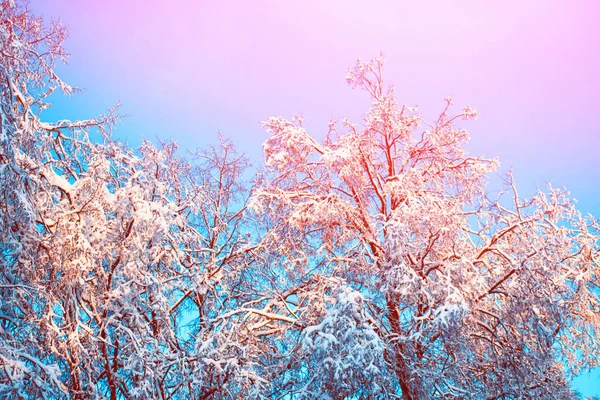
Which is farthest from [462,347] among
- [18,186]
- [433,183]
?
[18,186]

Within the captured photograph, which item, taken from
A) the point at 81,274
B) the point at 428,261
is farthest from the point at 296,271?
the point at 81,274

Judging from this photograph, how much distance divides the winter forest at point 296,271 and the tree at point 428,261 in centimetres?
3

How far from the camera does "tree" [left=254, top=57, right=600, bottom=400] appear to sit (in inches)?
261

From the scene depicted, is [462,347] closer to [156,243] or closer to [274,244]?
[274,244]

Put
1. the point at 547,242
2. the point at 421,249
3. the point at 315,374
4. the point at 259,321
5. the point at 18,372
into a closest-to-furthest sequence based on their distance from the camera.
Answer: the point at 18,372 < the point at 315,374 < the point at 547,242 < the point at 421,249 < the point at 259,321

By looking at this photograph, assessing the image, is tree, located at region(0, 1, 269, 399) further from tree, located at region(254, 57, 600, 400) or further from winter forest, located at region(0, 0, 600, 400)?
tree, located at region(254, 57, 600, 400)

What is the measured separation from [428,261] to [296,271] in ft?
8.54

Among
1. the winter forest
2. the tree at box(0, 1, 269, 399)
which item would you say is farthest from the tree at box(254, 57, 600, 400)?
the tree at box(0, 1, 269, 399)

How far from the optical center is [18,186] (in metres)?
5.31

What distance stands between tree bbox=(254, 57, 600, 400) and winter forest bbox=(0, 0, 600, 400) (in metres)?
0.03

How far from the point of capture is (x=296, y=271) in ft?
29.8

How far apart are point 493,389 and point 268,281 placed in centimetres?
439

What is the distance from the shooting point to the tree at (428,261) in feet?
21.7

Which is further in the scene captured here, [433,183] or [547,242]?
[433,183]
